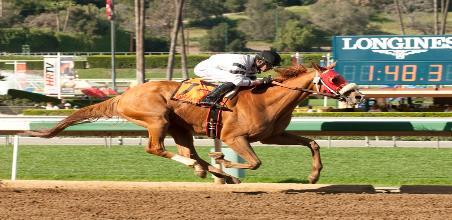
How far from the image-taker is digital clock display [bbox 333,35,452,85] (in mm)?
26281

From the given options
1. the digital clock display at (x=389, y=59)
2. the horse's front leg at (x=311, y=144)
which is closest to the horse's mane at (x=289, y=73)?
the horse's front leg at (x=311, y=144)

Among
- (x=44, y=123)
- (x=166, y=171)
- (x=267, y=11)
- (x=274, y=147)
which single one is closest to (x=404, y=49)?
(x=274, y=147)

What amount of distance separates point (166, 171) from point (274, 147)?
465 centimetres

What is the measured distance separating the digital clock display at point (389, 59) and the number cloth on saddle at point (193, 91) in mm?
17121

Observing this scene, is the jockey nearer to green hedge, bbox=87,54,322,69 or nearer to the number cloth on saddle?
the number cloth on saddle

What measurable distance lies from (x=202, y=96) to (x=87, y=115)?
138 cm

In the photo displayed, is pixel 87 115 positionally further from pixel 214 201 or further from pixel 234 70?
pixel 214 201

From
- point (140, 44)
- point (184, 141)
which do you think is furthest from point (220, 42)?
point (184, 141)

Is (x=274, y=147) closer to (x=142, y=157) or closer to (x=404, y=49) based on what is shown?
(x=142, y=157)

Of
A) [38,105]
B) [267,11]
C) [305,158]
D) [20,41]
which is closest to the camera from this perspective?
[305,158]

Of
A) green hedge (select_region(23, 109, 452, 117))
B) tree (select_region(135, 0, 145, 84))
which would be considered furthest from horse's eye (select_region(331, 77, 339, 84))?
tree (select_region(135, 0, 145, 84))

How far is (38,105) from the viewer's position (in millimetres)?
31266

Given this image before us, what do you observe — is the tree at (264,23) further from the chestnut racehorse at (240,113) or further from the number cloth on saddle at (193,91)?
the number cloth on saddle at (193,91)

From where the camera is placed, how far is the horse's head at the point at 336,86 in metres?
8.82
